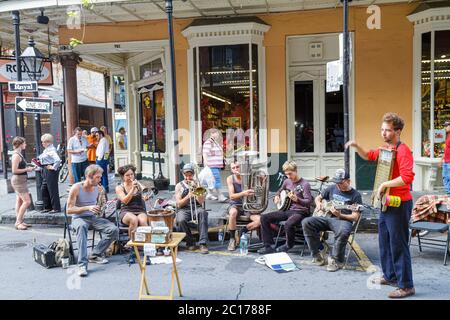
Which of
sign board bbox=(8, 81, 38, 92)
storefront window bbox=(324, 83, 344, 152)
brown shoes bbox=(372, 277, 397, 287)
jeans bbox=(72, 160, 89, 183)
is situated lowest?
brown shoes bbox=(372, 277, 397, 287)

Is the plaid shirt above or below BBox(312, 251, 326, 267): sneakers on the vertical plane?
above

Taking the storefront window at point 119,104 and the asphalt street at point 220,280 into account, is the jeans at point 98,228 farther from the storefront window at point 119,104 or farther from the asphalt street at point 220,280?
the storefront window at point 119,104

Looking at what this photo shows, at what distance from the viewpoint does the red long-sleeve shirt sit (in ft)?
13.9

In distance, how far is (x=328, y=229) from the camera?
5641 mm

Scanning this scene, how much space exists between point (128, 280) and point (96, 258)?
38.2 inches

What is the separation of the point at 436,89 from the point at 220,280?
22.5 feet

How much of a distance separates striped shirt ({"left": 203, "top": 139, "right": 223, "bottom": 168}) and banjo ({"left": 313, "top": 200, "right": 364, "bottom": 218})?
3583 millimetres

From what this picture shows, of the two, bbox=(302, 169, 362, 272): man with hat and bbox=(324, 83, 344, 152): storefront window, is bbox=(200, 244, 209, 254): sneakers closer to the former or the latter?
bbox=(302, 169, 362, 272): man with hat

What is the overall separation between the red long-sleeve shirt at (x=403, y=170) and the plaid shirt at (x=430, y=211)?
5.88 ft

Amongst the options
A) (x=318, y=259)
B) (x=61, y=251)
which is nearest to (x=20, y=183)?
(x=61, y=251)

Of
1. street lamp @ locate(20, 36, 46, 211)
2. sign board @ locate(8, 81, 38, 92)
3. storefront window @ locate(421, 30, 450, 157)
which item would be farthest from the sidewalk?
sign board @ locate(8, 81, 38, 92)

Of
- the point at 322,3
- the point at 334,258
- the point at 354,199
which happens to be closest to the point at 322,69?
the point at 322,3

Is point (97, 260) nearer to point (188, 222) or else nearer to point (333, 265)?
point (188, 222)
